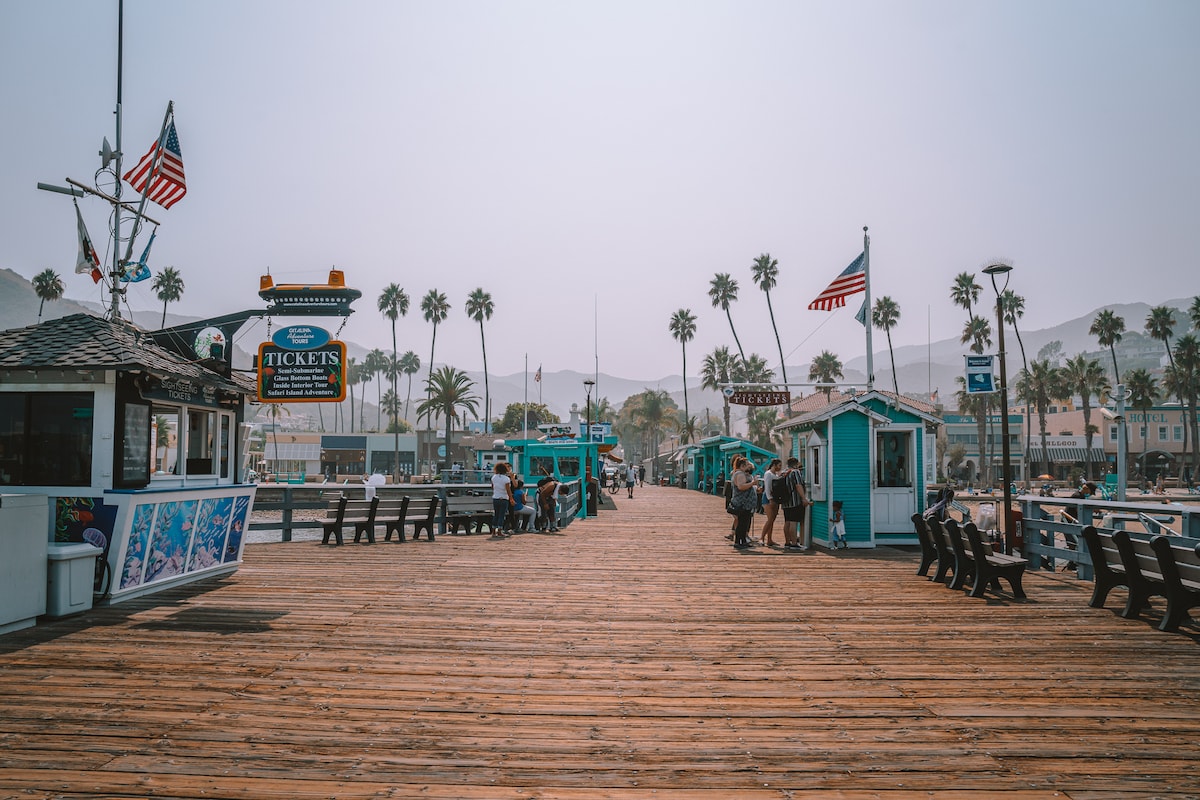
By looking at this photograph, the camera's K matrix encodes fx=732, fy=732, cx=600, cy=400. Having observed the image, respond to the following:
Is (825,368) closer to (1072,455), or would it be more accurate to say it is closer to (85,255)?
(1072,455)

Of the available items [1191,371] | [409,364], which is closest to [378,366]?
[409,364]

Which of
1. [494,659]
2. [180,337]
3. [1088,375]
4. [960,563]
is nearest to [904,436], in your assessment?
[960,563]

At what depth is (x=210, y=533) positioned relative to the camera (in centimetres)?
1035

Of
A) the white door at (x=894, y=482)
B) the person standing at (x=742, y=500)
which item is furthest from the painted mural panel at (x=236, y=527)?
the white door at (x=894, y=482)

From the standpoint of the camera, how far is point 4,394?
848cm

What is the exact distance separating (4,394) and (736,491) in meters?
11.9

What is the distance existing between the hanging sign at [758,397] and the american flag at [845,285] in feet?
21.7

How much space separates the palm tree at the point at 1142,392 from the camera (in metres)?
67.3

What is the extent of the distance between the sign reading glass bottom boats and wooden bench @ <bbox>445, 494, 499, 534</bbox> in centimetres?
604

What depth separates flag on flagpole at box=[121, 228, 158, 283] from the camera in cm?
1130

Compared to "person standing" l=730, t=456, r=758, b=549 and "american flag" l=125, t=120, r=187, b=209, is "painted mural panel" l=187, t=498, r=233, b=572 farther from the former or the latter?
"person standing" l=730, t=456, r=758, b=549

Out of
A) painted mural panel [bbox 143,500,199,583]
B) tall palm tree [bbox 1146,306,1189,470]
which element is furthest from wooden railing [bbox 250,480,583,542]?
tall palm tree [bbox 1146,306,1189,470]

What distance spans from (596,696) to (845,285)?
16.2 m

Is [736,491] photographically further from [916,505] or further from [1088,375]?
[1088,375]
